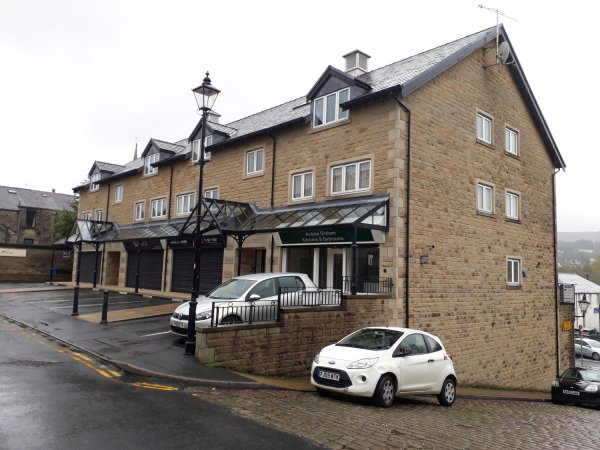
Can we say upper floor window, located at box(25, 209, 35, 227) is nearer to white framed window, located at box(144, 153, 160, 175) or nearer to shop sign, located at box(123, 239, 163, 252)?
shop sign, located at box(123, 239, 163, 252)

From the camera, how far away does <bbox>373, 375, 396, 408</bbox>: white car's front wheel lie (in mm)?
8273

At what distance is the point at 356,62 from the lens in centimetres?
2078

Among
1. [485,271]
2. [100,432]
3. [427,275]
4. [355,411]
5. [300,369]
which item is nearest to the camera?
[100,432]

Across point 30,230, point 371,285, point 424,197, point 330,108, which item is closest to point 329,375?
point 371,285

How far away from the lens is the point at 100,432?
5801 millimetres

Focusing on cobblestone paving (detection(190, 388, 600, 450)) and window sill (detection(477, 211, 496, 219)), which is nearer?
cobblestone paving (detection(190, 388, 600, 450))

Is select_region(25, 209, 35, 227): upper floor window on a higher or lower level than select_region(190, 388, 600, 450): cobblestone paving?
higher

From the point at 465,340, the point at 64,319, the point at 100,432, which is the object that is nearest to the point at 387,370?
the point at 100,432

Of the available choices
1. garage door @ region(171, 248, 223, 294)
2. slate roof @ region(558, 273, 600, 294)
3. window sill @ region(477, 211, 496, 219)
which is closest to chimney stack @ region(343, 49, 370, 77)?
window sill @ region(477, 211, 496, 219)

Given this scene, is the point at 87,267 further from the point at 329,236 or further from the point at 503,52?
the point at 503,52

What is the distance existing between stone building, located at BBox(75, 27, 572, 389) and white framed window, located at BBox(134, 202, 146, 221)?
210 inches

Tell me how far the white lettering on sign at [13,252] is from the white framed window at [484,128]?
38.2 m

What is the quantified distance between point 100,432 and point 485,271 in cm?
1553

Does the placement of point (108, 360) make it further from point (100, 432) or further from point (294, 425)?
point (294, 425)
